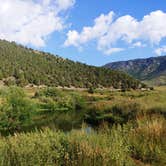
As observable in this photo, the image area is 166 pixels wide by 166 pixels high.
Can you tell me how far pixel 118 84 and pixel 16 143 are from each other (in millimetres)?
127091

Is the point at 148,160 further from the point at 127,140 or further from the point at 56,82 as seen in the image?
the point at 56,82

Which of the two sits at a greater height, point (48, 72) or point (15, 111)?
point (48, 72)

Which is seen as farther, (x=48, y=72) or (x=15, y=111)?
(x=48, y=72)

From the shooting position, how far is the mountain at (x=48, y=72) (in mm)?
123125

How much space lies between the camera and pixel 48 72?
5443 inches

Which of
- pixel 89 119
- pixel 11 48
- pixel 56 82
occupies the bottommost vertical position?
pixel 89 119

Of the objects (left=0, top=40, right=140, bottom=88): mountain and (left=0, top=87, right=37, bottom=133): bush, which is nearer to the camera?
(left=0, top=87, right=37, bottom=133): bush

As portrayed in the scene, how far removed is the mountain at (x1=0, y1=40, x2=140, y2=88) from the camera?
123m

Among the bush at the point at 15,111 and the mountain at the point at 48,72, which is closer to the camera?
the bush at the point at 15,111

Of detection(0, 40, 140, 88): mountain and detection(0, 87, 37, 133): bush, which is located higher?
detection(0, 40, 140, 88): mountain

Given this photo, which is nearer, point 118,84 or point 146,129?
point 146,129

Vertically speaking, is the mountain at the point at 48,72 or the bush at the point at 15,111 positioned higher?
the mountain at the point at 48,72

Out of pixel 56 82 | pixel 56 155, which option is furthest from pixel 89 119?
pixel 56 82

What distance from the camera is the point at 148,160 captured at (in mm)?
10141
